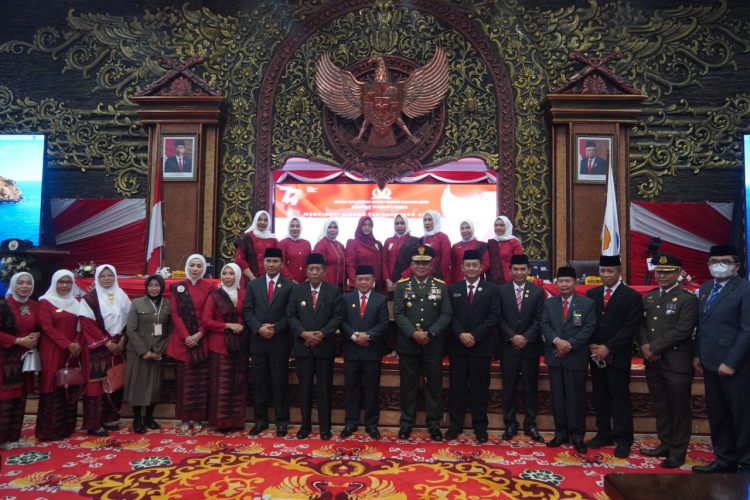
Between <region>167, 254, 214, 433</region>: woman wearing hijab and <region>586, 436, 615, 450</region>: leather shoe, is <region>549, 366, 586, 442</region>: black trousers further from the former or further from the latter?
<region>167, 254, 214, 433</region>: woman wearing hijab

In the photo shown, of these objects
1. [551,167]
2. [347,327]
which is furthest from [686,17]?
[347,327]

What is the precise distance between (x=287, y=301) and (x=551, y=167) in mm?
4093

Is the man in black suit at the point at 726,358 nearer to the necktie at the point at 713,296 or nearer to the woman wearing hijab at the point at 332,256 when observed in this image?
the necktie at the point at 713,296

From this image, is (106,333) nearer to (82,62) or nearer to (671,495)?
(671,495)

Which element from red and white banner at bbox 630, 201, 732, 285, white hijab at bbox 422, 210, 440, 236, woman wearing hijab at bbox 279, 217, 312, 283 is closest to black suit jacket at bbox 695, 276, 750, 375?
white hijab at bbox 422, 210, 440, 236

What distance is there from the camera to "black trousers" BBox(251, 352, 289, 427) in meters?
4.15

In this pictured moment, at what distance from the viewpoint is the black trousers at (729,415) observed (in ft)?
10.9

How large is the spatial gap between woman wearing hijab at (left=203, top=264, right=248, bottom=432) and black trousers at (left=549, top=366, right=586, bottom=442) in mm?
2423

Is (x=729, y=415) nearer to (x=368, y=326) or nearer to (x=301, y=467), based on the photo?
(x=368, y=326)

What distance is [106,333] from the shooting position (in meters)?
4.24

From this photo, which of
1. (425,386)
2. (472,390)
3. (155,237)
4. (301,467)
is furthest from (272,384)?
(155,237)

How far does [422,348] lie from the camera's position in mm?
4121

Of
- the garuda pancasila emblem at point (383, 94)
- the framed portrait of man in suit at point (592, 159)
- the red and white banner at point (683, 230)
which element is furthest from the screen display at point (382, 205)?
the red and white banner at point (683, 230)

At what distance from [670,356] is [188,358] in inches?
141
